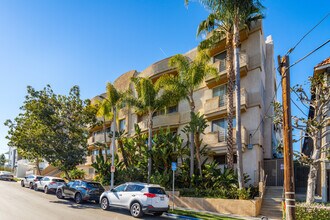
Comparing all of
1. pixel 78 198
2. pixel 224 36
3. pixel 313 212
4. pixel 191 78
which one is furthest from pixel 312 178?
pixel 78 198

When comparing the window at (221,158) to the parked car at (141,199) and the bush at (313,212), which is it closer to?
the parked car at (141,199)

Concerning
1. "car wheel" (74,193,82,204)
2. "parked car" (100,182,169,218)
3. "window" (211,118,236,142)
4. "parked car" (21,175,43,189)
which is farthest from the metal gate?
"parked car" (21,175,43,189)

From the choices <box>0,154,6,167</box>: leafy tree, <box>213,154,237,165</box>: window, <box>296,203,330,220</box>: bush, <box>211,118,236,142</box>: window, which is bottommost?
<box>0,154,6,167</box>: leafy tree

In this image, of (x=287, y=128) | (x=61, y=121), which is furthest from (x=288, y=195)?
(x=61, y=121)

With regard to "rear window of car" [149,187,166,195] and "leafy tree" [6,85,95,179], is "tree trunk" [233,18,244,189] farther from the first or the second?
"leafy tree" [6,85,95,179]

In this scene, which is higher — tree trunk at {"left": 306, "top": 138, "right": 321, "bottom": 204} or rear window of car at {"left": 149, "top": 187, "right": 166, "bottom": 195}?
tree trunk at {"left": 306, "top": 138, "right": 321, "bottom": 204}

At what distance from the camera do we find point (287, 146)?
37.0 feet

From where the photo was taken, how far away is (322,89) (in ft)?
53.6

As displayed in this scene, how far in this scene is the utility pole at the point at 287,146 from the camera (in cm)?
1081

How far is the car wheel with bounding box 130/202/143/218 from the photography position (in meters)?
15.2

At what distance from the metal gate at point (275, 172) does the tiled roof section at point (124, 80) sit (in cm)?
1944

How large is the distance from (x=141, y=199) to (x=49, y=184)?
14.8 m

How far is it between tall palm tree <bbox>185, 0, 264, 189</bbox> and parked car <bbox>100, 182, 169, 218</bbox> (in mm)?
5469

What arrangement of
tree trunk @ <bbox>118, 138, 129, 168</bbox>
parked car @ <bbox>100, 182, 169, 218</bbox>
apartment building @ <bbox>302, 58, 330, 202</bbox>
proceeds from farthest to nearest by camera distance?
tree trunk @ <bbox>118, 138, 129, 168</bbox> → apartment building @ <bbox>302, 58, 330, 202</bbox> → parked car @ <bbox>100, 182, 169, 218</bbox>
